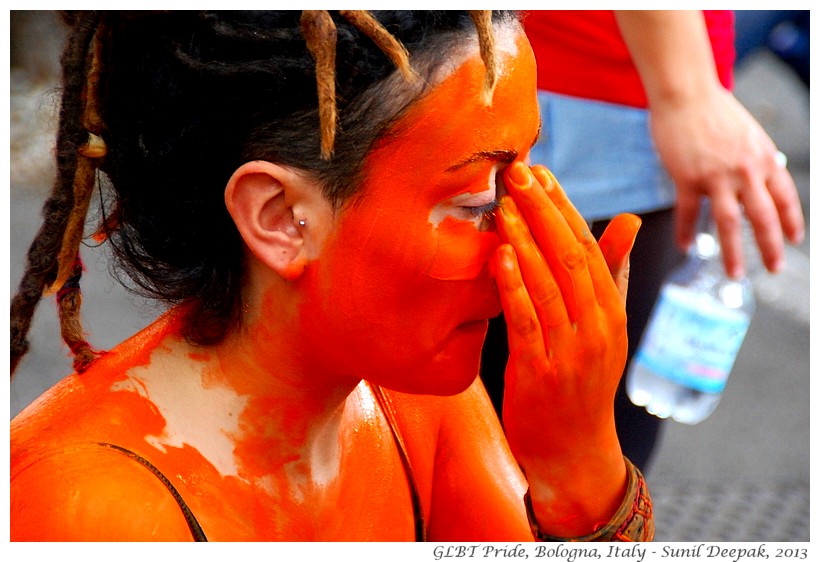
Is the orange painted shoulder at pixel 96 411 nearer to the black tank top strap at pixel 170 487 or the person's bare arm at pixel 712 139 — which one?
the black tank top strap at pixel 170 487

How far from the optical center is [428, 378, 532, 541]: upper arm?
175 cm

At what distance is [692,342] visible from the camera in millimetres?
2189

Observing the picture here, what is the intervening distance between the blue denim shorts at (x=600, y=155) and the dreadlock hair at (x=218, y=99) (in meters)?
0.63

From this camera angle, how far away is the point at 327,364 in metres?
1.53

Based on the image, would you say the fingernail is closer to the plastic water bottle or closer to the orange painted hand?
the orange painted hand

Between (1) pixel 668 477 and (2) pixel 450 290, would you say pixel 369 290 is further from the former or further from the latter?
(1) pixel 668 477

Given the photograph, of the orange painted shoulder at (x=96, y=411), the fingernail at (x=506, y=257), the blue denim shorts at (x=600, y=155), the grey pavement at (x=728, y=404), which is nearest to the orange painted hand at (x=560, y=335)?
the fingernail at (x=506, y=257)

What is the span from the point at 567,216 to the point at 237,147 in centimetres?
44

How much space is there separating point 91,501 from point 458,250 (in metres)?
0.54

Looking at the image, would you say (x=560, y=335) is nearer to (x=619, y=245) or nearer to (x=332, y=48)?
(x=619, y=245)

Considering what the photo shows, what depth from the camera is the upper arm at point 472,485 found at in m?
1.75

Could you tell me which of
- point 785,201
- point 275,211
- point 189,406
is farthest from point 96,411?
point 785,201

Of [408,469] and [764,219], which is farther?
[764,219]
